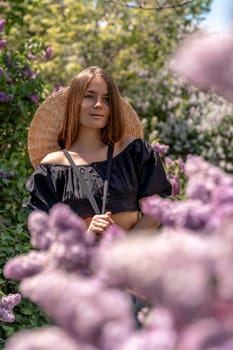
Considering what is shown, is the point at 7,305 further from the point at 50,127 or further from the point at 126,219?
the point at 50,127

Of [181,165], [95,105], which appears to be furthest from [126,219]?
[181,165]

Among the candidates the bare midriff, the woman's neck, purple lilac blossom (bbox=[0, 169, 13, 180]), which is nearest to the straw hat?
the woman's neck

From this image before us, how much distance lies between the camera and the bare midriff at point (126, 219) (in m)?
3.22

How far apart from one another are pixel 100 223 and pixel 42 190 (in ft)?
1.34

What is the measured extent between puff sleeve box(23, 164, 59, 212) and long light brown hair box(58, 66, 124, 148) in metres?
0.24

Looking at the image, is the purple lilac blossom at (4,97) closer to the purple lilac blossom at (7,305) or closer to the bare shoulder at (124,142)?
the bare shoulder at (124,142)

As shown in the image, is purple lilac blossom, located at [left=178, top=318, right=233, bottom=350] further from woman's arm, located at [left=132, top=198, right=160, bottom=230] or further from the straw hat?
A: the straw hat

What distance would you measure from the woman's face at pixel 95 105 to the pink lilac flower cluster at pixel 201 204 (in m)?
2.22

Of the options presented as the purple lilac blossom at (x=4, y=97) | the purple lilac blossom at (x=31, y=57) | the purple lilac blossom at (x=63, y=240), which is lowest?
the purple lilac blossom at (x=4, y=97)

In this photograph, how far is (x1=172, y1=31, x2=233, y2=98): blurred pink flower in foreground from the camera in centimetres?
82

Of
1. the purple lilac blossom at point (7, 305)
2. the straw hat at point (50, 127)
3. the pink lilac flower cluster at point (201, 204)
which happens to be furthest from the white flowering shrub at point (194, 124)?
the pink lilac flower cluster at point (201, 204)

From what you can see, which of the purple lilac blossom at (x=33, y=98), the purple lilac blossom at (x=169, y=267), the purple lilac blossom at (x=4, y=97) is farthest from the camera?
the purple lilac blossom at (x=33, y=98)

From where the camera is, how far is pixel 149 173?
3.40 meters

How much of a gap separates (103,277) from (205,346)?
0.60ft
